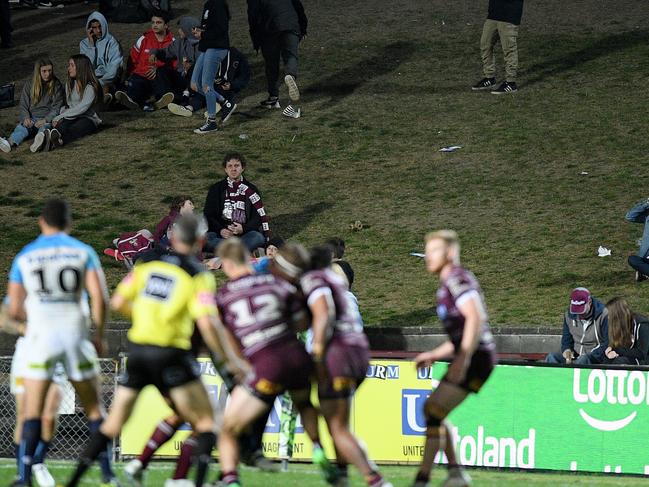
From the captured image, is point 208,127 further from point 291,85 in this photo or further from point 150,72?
point 291,85

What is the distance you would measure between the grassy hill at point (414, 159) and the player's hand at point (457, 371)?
7.43 m

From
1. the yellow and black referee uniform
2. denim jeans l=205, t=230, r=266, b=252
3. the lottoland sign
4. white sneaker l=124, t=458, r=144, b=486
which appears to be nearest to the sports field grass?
the lottoland sign

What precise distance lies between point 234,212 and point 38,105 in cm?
558

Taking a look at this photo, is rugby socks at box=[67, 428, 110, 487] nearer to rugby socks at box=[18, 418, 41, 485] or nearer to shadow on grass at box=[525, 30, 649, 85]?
rugby socks at box=[18, 418, 41, 485]

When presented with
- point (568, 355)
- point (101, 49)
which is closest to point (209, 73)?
point (101, 49)

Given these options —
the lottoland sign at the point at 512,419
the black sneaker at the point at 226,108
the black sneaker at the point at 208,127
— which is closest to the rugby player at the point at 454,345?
the lottoland sign at the point at 512,419

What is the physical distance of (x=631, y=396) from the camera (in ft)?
43.9

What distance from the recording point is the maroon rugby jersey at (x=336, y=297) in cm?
943

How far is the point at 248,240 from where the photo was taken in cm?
1766

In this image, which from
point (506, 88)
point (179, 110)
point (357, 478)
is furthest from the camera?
point (506, 88)

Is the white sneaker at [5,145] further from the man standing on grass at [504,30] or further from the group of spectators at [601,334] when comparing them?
the group of spectators at [601,334]

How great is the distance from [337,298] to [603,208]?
1181 cm

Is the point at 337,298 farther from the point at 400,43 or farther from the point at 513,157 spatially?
the point at 400,43

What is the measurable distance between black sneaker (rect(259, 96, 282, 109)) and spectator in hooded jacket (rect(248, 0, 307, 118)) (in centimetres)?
98
